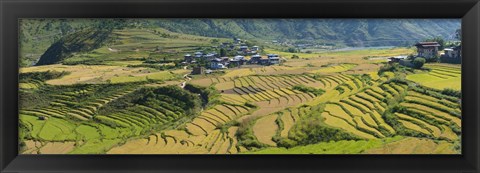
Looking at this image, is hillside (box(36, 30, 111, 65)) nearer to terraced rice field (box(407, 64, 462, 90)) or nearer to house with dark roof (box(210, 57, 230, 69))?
house with dark roof (box(210, 57, 230, 69))

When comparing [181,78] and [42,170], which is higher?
[181,78]

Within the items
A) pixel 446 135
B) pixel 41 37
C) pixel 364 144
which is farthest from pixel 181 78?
pixel 446 135

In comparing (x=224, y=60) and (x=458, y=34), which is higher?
(x=458, y=34)

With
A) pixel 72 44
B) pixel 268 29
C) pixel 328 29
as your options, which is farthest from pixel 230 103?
pixel 72 44

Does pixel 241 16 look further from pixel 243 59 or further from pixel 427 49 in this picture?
pixel 427 49
